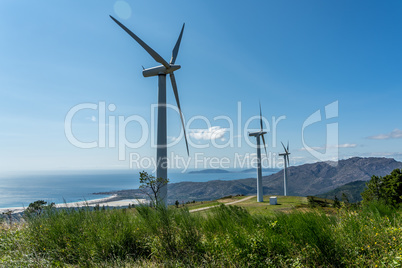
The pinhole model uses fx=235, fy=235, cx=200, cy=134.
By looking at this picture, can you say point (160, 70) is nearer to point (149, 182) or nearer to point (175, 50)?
point (175, 50)

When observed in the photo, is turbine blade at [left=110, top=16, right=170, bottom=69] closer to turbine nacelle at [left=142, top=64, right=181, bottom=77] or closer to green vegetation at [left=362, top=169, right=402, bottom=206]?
turbine nacelle at [left=142, top=64, right=181, bottom=77]

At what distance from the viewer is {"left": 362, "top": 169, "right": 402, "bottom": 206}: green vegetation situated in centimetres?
2959

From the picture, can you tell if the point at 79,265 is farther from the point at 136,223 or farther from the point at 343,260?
the point at 343,260

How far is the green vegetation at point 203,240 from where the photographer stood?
687 centimetres

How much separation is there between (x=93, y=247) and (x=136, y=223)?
1.98 metres

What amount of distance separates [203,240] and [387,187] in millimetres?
34233

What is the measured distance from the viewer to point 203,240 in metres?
8.23

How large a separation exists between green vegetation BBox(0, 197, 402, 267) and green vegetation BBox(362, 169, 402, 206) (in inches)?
1000

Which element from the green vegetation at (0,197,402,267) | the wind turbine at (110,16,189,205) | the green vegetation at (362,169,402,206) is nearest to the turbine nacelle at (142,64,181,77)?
the wind turbine at (110,16,189,205)

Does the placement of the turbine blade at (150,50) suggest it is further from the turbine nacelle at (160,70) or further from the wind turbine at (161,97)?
the turbine nacelle at (160,70)

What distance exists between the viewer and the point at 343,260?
6570mm

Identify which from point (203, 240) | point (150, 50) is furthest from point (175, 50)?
point (203, 240)

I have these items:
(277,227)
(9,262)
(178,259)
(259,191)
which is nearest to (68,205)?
(9,262)

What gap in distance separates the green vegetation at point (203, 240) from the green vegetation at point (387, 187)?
83.3ft
